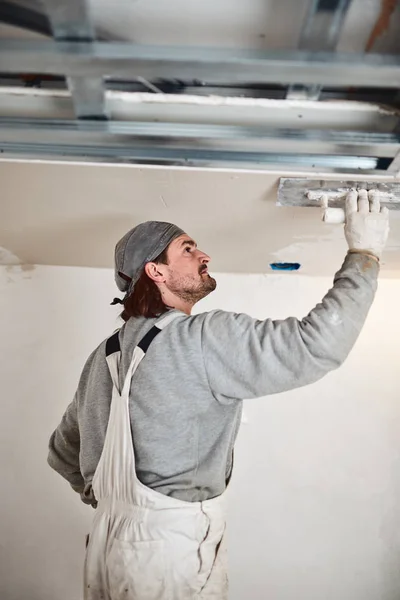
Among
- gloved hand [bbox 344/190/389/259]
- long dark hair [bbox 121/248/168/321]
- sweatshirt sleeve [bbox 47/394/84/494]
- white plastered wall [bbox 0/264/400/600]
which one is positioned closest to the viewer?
gloved hand [bbox 344/190/389/259]

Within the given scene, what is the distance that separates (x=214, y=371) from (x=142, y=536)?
1.33 feet

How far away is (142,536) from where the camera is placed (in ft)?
4.47

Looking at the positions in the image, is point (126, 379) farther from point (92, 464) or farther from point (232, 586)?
point (232, 586)

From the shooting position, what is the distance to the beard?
1616 millimetres

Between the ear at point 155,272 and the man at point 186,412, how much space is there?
8cm

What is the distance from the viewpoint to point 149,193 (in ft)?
5.64

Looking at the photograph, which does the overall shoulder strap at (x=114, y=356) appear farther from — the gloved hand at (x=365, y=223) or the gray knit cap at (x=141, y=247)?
the gloved hand at (x=365, y=223)

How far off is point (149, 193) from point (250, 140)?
447 mm

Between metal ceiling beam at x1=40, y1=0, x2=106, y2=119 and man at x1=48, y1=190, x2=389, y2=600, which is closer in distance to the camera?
metal ceiling beam at x1=40, y1=0, x2=106, y2=119

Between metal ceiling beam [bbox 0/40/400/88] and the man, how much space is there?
0.45 meters

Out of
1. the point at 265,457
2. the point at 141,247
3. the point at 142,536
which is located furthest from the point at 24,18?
the point at 265,457

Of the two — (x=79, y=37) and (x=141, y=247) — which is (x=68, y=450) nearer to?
(x=141, y=247)

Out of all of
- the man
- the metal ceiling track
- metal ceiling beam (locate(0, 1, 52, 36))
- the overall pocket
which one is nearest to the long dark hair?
the man

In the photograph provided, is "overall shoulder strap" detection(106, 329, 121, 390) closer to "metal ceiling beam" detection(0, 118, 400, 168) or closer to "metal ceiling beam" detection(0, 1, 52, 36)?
"metal ceiling beam" detection(0, 118, 400, 168)
